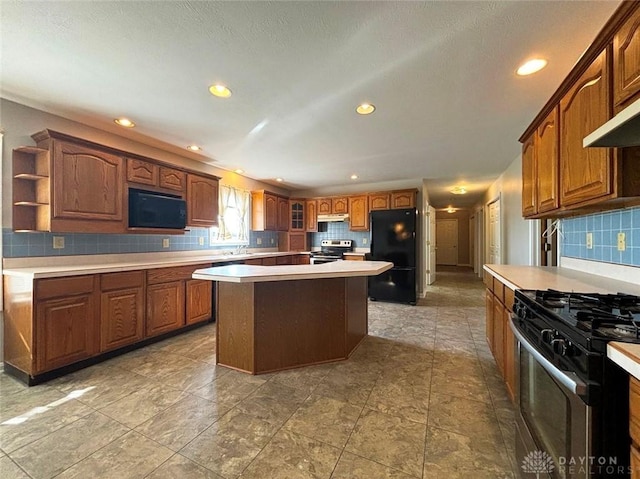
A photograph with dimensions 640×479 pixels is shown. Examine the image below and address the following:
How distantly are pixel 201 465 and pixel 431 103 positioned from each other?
3005 millimetres

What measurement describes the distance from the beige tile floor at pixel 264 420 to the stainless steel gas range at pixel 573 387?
1.38ft

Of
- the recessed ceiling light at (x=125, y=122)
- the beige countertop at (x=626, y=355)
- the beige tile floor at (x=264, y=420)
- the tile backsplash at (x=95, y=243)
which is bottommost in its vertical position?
the beige tile floor at (x=264, y=420)

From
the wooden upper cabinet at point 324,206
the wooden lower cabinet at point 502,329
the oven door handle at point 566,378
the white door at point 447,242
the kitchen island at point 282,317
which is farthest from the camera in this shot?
the white door at point 447,242

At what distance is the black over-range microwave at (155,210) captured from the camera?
2992 mm

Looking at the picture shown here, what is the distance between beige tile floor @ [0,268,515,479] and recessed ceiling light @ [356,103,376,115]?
237cm

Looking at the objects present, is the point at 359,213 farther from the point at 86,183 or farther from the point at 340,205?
the point at 86,183

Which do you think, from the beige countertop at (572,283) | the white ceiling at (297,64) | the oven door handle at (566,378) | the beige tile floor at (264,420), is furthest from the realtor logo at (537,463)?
the white ceiling at (297,64)

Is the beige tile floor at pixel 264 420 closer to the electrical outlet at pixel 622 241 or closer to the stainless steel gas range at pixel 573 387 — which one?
the stainless steel gas range at pixel 573 387

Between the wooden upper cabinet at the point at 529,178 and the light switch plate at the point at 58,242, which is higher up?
the wooden upper cabinet at the point at 529,178

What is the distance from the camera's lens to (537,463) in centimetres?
108

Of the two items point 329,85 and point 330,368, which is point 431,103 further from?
point 330,368

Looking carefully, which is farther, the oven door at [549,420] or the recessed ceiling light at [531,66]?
the recessed ceiling light at [531,66]

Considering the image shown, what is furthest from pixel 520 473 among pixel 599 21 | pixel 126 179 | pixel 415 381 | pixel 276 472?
pixel 126 179

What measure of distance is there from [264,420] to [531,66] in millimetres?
2986
